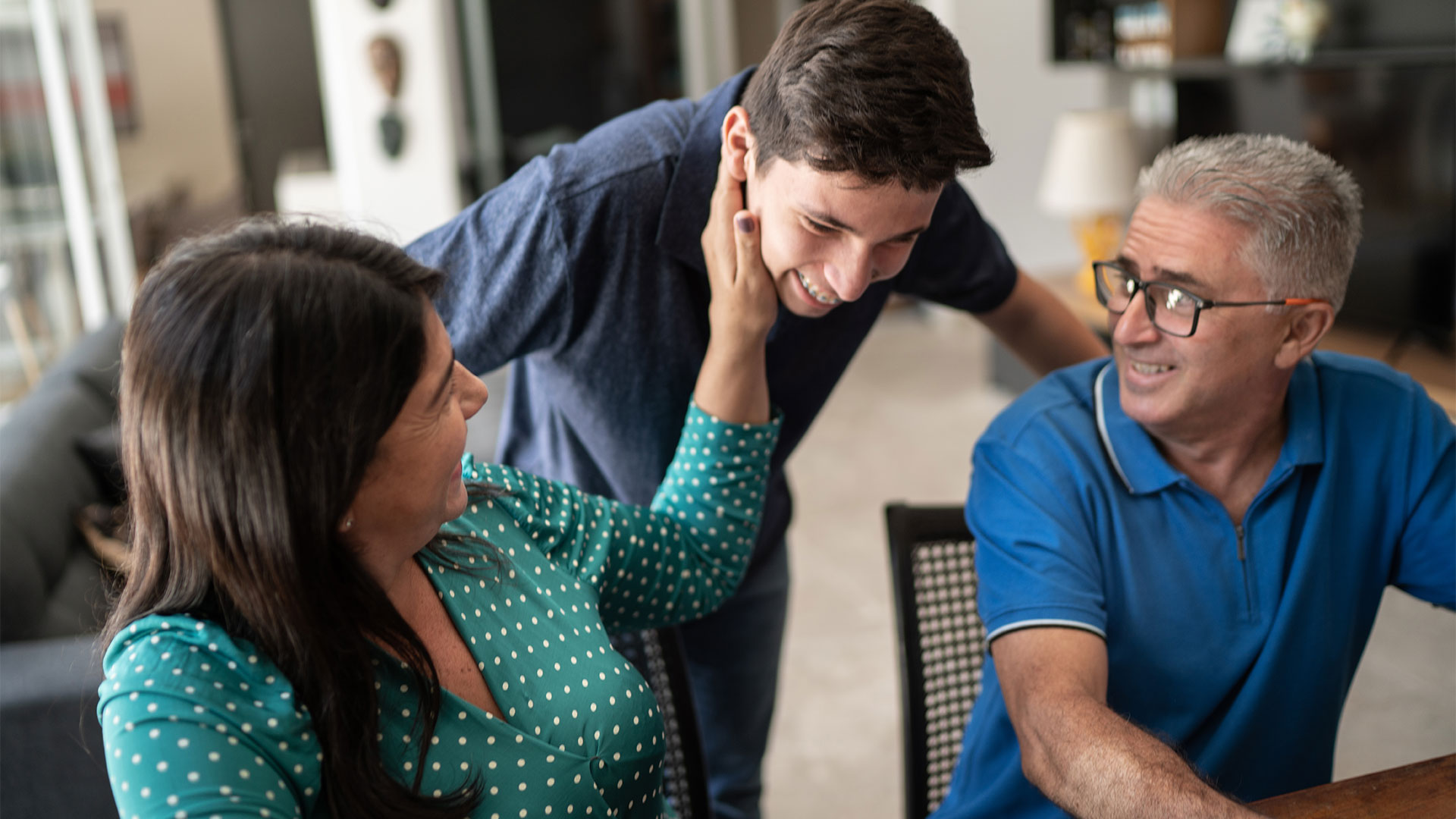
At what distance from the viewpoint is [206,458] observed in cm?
81

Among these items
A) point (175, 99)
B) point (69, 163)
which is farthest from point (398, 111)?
point (175, 99)

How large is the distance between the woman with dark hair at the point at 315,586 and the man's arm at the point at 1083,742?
0.39m

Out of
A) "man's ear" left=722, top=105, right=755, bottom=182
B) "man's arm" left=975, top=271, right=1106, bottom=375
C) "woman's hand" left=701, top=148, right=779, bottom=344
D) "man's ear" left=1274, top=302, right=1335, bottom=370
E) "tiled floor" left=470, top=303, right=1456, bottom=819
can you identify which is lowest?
"tiled floor" left=470, top=303, right=1456, bottom=819

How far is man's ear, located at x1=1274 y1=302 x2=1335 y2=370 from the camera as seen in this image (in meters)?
1.33

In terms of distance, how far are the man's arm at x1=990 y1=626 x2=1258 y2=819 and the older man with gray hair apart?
0.03 metres

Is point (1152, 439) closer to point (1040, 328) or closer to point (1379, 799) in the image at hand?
point (1040, 328)

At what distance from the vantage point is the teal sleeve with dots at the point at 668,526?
1201 mm

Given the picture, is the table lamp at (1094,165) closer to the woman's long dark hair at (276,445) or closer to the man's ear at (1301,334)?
the man's ear at (1301,334)

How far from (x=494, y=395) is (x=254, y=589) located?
127 inches

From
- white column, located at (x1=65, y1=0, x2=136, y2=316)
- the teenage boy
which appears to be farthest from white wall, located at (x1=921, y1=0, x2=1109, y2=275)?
the teenage boy

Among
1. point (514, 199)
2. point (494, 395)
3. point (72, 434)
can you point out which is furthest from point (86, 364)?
point (514, 199)

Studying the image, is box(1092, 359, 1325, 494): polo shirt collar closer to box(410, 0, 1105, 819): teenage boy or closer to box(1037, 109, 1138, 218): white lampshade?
box(410, 0, 1105, 819): teenage boy

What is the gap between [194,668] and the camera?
0.82 metres

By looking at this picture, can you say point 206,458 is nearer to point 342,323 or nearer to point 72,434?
point 342,323
